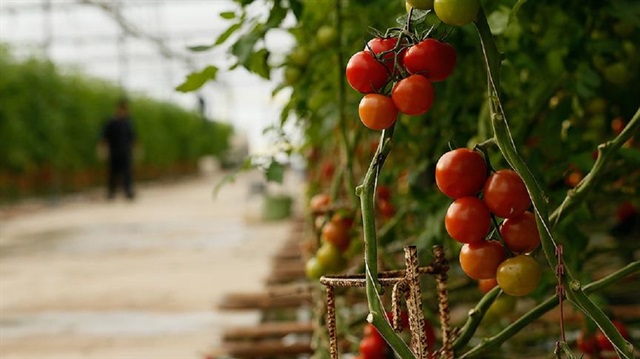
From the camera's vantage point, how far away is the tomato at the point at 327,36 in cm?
123

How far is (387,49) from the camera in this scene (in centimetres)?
57

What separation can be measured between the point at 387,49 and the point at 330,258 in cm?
66

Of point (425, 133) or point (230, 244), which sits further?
point (230, 244)

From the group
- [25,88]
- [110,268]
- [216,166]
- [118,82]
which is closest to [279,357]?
[110,268]

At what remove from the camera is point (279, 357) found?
75.3 inches

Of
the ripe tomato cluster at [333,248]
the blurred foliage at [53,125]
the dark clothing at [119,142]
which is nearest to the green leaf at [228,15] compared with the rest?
the ripe tomato cluster at [333,248]

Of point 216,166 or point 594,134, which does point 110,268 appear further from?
point 216,166

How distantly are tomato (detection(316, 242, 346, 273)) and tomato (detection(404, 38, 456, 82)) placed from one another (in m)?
0.67

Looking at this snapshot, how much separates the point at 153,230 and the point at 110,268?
264cm

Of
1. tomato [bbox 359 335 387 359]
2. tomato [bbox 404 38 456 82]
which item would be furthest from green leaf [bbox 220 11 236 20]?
tomato [bbox 404 38 456 82]

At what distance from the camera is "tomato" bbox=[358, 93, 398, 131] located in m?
0.55

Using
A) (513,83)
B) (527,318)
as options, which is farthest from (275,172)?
(527,318)

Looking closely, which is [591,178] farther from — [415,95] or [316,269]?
[316,269]

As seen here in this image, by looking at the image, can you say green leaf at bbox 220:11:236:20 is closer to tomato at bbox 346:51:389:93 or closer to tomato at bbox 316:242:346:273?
tomato at bbox 316:242:346:273
